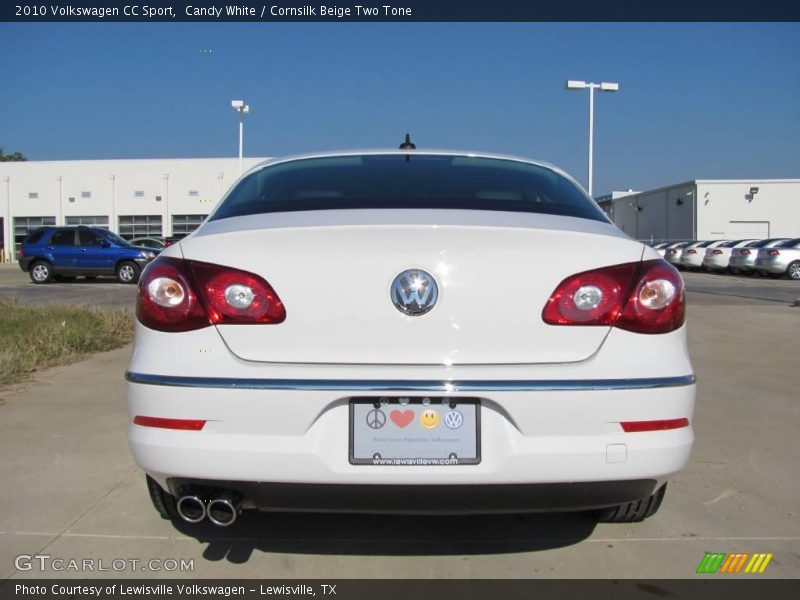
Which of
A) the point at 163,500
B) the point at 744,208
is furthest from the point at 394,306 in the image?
the point at 744,208

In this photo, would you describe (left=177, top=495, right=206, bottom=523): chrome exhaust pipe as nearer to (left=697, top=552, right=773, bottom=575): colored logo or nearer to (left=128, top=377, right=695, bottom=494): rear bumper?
(left=128, top=377, right=695, bottom=494): rear bumper

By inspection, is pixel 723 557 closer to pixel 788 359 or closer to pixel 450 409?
pixel 450 409

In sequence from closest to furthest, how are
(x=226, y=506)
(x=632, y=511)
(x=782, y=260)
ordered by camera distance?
(x=226, y=506)
(x=632, y=511)
(x=782, y=260)

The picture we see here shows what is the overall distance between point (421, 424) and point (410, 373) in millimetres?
172

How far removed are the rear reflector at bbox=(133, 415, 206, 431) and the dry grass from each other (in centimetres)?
446

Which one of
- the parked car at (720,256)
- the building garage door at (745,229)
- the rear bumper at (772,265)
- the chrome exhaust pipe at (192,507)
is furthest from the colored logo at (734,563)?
the building garage door at (745,229)

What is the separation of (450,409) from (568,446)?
39 centimetres

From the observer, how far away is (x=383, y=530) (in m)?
3.22

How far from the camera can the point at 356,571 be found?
2818 mm

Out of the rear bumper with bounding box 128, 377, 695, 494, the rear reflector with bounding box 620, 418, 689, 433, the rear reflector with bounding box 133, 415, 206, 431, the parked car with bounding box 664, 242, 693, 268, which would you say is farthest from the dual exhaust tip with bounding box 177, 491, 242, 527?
the parked car with bounding box 664, 242, 693, 268

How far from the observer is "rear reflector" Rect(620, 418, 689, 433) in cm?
234

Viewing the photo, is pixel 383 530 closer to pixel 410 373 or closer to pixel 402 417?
pixel 402 417

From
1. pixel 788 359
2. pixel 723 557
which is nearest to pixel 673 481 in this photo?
pixel 723 557

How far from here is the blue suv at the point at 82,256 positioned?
20.5 m
